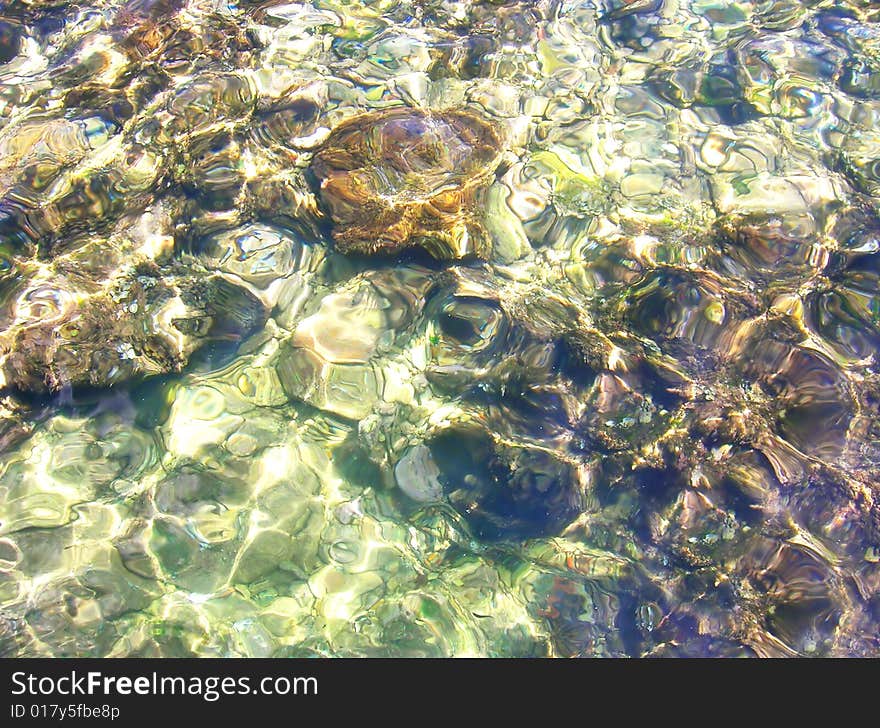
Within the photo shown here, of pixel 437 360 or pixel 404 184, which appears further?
pixel 404 184

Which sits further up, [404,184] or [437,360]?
[404,184]

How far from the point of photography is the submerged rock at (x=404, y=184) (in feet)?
13.5

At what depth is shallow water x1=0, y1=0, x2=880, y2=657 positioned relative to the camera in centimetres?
338

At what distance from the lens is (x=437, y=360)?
3.95m

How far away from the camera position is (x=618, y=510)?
3.62 metres

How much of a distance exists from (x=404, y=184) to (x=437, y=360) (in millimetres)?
1132

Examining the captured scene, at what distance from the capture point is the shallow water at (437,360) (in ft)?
11.1

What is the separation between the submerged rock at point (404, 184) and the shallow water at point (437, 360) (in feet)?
0.13

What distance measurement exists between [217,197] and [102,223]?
2.40 feet

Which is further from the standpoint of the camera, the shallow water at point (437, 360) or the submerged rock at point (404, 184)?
the submerged rock at point (404, 184)
